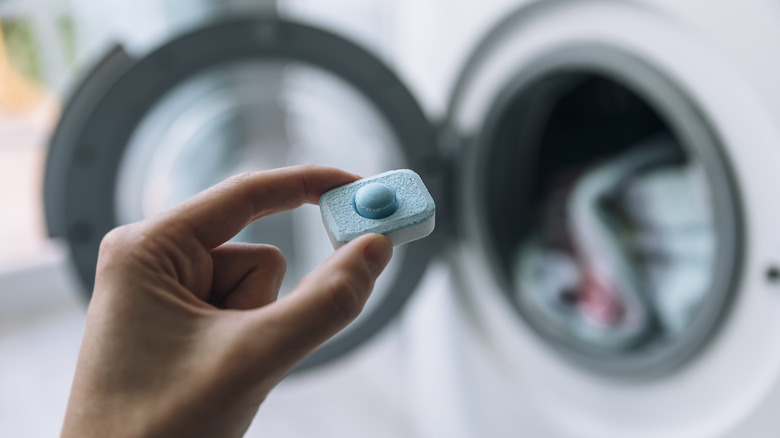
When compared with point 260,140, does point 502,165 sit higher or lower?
lower

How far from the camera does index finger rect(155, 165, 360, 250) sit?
32 centimetres

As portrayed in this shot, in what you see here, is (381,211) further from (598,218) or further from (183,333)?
(598,218)

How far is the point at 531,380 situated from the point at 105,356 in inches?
20.0

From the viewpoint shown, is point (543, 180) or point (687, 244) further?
point (543, 180)

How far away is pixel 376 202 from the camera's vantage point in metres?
0.33

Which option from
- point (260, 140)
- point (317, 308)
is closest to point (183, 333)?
point (317, 308)

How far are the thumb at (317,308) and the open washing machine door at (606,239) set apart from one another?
1.08ft

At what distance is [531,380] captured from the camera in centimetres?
67

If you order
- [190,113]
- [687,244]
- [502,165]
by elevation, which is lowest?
[687,244]

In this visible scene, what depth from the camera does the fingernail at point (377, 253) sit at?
30cm

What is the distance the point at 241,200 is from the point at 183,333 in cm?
8

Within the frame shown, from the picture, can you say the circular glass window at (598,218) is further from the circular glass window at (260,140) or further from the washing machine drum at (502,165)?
the circular glass window at (260,140)

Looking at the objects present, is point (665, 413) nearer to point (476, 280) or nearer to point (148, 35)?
point (476, 280)

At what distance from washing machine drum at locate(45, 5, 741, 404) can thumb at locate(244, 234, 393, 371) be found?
33cm
